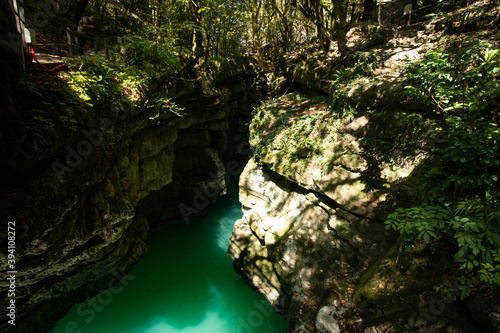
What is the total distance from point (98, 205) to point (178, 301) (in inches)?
190

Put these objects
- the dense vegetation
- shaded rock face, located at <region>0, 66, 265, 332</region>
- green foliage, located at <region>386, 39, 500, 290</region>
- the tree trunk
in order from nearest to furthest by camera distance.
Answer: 1. green foliage, located at <region>386, 39, 500, 290</region>
2. the dense vegetation
3. shaded rock face, located at <region>0, 66, 265, 332</region>
4. the tree trunk

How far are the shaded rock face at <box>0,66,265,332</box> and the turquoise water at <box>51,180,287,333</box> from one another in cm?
67

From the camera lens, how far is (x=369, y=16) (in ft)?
32.2

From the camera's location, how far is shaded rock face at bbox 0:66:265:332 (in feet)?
15.7

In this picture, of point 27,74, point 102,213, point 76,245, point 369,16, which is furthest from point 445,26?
point 76,245

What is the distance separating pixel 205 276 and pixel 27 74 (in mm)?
8692

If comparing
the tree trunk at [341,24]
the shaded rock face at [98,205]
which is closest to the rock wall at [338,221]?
the tree trunk at [341,24]

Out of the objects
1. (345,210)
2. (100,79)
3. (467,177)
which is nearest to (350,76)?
(345,210)

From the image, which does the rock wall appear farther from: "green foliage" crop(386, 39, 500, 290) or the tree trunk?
the tree trunk

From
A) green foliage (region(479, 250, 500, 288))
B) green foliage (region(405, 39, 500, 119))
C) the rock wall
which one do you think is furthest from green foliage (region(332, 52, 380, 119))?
green foliage (region(479, 250, 500, 288))

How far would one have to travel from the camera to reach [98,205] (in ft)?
20.8

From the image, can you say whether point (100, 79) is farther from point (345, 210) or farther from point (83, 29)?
point (345, 210)

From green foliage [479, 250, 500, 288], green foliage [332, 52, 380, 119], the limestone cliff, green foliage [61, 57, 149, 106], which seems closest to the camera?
green foliage [479, 250, 500, 288]

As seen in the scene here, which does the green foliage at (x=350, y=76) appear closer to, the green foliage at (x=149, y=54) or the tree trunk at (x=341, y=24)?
the tree trunk at (x=341, y=24)
